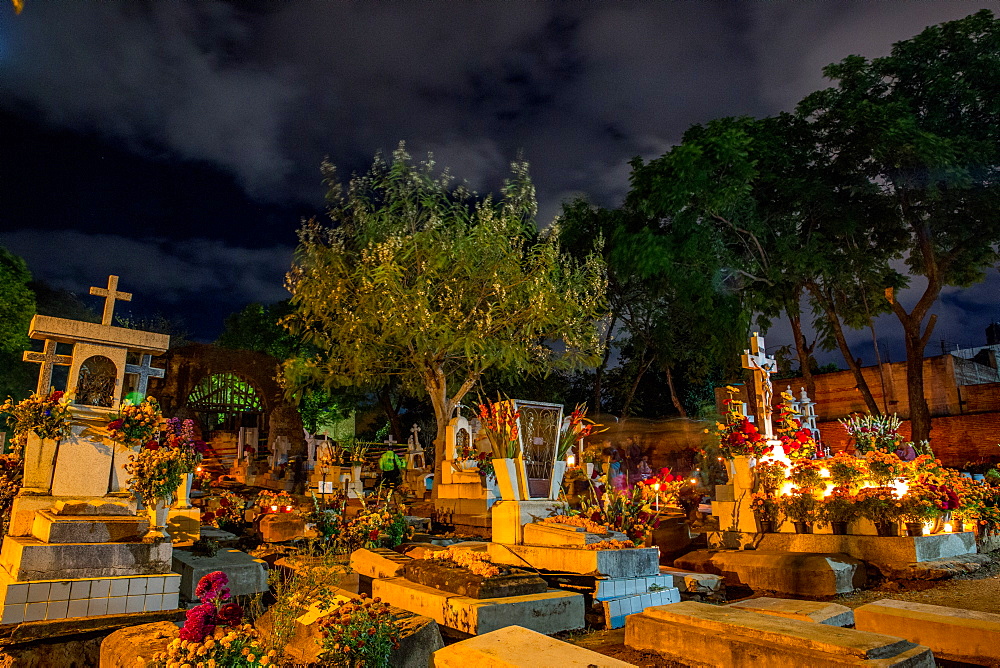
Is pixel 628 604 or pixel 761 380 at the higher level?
pixel 761 380

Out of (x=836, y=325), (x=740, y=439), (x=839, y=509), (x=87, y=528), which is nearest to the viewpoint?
(x=87, y=528)

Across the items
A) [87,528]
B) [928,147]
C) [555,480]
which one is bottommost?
[87,528]

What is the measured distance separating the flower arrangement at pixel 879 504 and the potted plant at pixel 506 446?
4.75m

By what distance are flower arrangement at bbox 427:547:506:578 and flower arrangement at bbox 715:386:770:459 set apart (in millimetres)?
5356

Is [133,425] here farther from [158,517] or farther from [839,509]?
[839,509]

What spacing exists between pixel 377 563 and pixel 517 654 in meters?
4.67

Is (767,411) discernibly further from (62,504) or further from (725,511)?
(62,504)

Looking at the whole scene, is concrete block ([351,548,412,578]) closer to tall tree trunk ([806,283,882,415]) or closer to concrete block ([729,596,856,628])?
concrete block ([729,596,856,628])

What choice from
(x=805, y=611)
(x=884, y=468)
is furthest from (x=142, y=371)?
(x=884, y=468)

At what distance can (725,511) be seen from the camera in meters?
10.2

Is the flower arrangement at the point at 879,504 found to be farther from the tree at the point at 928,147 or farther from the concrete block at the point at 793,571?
the tree at the point at 928,147

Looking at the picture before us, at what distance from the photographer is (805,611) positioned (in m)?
4.72

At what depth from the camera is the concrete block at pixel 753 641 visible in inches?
134

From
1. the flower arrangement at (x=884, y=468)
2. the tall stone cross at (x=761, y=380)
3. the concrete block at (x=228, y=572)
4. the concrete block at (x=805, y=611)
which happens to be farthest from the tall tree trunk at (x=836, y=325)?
the concrete block at (x=228, y=572)
